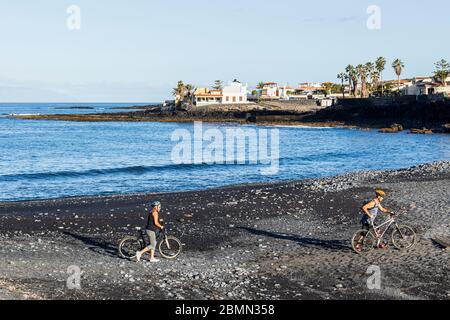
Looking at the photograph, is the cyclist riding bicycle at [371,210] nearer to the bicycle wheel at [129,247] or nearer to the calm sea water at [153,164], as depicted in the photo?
the bicycle wheel at [129,247]

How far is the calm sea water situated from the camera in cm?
3969

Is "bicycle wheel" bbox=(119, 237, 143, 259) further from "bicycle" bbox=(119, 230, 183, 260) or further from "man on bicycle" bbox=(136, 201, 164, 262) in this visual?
"man on bicycle" bbox=(136, 201, 164, 262)

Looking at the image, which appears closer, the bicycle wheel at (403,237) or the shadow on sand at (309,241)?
the bicycle wheel at (403,237)

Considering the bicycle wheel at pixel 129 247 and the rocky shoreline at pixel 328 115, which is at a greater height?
the rocky shoreline at pixel 328 115

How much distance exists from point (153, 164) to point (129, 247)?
36778 millimetres

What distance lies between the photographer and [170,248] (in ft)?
59.0

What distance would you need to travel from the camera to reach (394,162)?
5416 cm

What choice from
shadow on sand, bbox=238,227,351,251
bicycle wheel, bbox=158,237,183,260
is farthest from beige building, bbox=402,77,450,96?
Answer: bicycle wheel, bbox=158,237,183,260

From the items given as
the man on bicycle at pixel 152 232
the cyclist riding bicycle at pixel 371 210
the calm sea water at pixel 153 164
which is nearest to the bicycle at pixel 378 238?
the cyclist riding bicycle at pixel 371 210

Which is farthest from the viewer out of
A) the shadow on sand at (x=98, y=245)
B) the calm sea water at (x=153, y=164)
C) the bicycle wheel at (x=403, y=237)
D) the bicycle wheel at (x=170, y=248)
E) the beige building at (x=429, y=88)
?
the beige building at (x=429, y=88)

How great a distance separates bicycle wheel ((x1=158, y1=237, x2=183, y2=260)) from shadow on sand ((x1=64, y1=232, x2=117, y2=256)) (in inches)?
63.1

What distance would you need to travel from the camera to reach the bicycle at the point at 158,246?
56.6 ft

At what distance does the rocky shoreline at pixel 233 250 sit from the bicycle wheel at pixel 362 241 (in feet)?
1.06
